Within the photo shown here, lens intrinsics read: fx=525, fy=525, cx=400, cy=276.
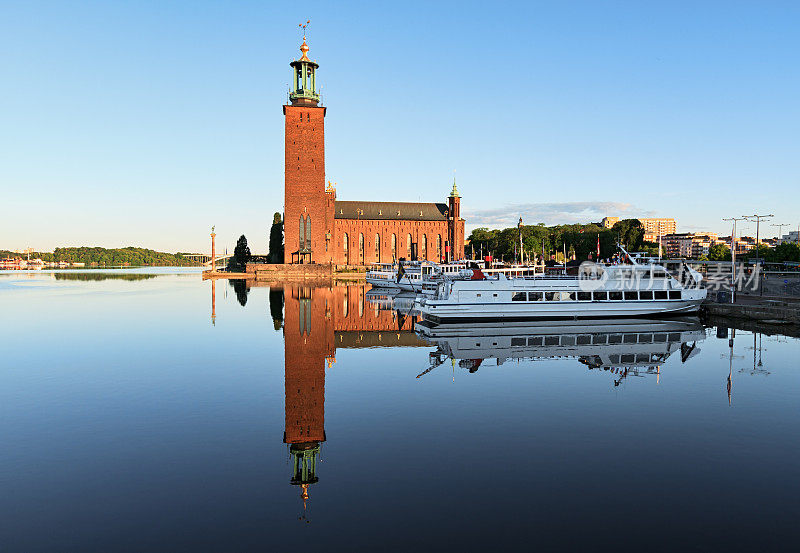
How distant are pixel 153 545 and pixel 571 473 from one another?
8.58 m

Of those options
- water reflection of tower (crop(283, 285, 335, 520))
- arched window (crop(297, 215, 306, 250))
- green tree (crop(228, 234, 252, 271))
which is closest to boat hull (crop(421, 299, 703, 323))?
water reflection of tower (crop(283, 285, 335, 520))

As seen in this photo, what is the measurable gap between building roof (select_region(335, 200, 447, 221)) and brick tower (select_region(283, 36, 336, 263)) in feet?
79.2

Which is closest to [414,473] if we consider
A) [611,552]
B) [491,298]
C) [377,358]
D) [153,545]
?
[611,552]

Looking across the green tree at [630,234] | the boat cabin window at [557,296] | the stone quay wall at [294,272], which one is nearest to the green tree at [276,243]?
the stone quay wall at [294,272]

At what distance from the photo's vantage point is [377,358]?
27.6m

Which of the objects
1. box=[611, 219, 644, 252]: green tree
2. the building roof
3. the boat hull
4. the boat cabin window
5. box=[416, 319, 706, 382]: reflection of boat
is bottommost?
box=[416, 319, 706, 382]: reflection of boat

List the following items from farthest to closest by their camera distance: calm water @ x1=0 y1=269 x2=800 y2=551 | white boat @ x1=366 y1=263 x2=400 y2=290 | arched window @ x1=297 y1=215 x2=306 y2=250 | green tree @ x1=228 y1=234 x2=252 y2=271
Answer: green tree @ x1=228 y1=234 x2=252 y2=271 → arched window @ x1=297 y1=215 x2=306 y2=250 → white boat @ x1=366 y1=263 x2=400 y2=290 → calm water @ x1=0 y1=269 x2=800 y2=551

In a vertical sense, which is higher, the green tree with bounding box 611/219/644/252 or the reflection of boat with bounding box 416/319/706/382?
the green tree with bounding box 611/219/644/252

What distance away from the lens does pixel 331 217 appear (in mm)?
143500

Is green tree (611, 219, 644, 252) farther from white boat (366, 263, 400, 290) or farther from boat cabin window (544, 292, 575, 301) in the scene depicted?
boat cabin window (544, 292, 575, 301)

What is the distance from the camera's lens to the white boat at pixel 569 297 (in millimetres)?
41969

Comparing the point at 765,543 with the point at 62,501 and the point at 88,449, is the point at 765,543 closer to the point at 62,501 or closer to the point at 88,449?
the point at 62,501

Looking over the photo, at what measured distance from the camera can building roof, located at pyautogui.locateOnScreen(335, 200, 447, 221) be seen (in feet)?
505

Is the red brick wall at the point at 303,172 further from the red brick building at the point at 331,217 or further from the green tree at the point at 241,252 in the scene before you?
the green tree at the point at 241,252
